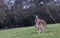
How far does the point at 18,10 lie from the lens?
1423 inches

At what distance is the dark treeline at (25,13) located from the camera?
35.0 meters

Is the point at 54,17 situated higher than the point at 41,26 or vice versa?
the point at 41,26

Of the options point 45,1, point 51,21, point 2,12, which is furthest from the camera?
point 45,1

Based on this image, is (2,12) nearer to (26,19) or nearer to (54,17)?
(26,19)

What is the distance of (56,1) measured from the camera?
133 ft

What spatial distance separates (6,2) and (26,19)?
5.36 m

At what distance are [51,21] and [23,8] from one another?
5719mm

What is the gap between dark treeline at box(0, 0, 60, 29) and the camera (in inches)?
1378

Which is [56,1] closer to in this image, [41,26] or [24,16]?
[24,16]

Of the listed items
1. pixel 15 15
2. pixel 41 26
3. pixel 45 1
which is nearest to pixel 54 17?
pixel 45 1

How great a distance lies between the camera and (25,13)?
118 ft

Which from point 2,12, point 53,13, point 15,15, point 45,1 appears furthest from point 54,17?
point 2,12

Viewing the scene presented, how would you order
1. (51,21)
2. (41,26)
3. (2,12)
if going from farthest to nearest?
(51,21) < (2,12) < (41,26)

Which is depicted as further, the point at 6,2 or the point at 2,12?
the point at 6,2
